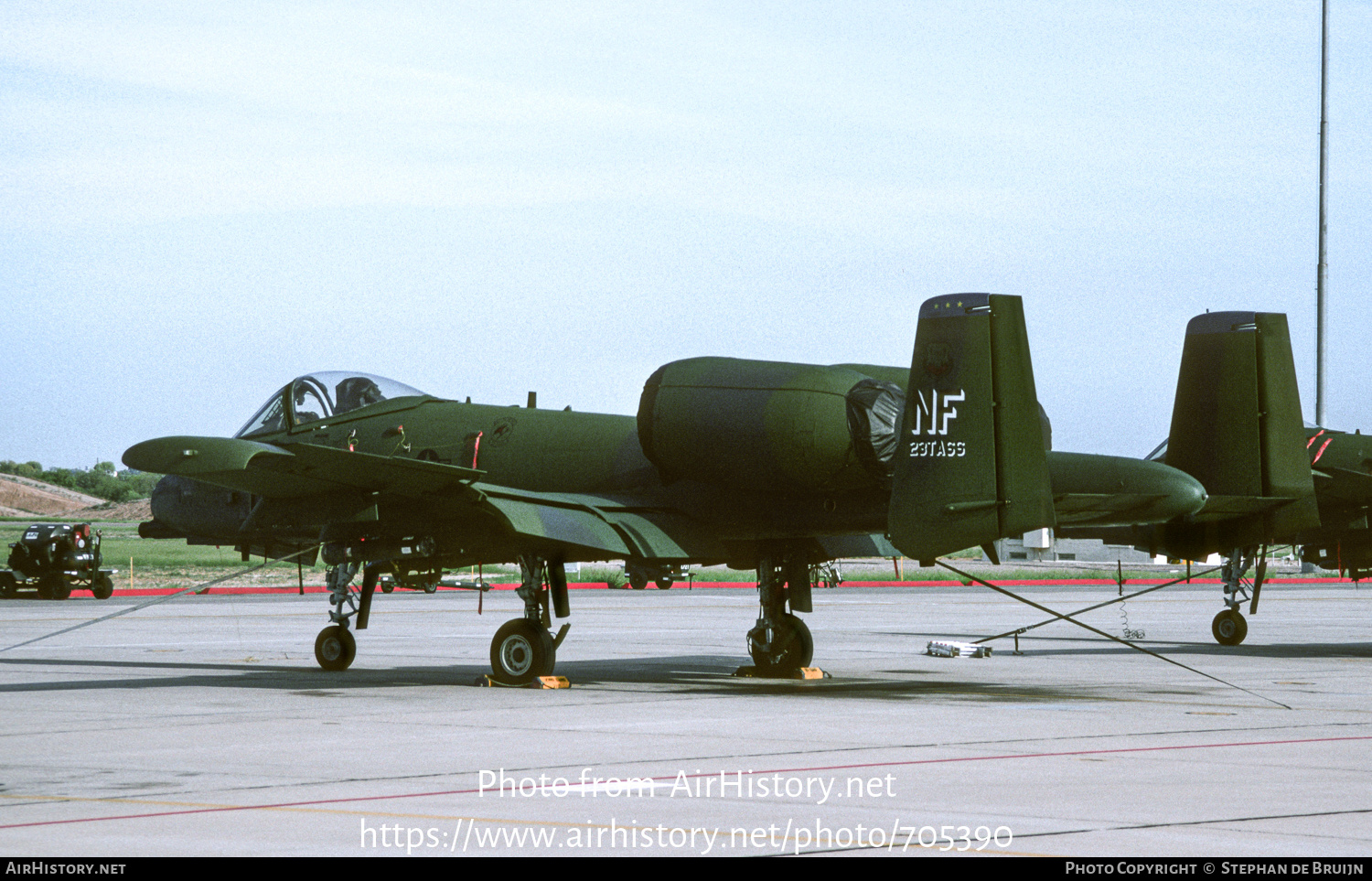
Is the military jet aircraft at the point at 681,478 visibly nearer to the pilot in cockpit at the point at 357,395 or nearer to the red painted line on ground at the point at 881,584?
the pilot in cockpit at the point at 357,395

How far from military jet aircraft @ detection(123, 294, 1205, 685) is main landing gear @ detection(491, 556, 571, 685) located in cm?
3

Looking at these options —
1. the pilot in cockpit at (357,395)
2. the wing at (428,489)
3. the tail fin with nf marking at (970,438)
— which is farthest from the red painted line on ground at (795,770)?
the pilot in cockpit at (357,395)

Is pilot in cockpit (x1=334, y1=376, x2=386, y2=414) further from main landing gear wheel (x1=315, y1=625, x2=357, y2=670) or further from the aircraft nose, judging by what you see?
main landing gear wheel (x1=315, y1=625, x2=357, y2=670)

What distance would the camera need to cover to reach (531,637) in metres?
17.9

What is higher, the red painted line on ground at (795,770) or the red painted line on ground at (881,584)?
the red painted line on ground at (795,770)

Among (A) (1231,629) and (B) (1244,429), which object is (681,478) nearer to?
(B) (1244,429)

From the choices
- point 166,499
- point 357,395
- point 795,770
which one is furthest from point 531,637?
point 795,770

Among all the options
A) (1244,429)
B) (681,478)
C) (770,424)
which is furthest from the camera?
(1244,429)

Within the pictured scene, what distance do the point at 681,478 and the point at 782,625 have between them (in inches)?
107

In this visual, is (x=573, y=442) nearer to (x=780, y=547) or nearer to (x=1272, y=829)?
(x=780, y=547)

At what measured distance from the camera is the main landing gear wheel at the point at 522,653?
17922 mm

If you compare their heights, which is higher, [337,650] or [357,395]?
[357,395]

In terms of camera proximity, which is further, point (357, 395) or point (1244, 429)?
point (357, 395)

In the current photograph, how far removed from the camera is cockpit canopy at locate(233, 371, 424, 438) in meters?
20.6
